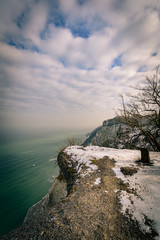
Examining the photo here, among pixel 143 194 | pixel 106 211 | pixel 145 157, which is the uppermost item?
pixel 145 157

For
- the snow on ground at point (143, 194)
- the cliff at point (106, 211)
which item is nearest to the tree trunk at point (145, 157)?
the snow on ground at point (143, 194)

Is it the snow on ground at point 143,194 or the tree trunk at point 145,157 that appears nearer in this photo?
the snow on ground at point 143,194

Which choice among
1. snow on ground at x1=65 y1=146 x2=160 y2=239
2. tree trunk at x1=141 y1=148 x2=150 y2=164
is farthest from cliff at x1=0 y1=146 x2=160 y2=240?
Result: tree trunk at x1=141 y1=148 x2=150 y2=164

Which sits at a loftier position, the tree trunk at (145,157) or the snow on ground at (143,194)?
the tree trunk at (145,157)

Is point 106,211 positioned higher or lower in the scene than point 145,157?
lower

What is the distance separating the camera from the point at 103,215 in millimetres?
2512

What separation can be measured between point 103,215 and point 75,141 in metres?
9.95

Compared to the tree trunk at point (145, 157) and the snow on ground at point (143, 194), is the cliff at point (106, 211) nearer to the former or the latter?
the snow on ground at point (143, 194)

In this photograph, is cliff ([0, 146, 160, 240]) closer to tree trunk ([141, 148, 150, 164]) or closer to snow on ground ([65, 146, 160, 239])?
snow on ground ([65, 146, 160, 239])

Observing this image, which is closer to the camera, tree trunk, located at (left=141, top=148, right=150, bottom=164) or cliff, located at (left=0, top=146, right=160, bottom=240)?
cliff, located at (left=0, top=146, right=160, bottom=240)

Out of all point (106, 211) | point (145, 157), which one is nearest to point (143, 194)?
point (106, 211)

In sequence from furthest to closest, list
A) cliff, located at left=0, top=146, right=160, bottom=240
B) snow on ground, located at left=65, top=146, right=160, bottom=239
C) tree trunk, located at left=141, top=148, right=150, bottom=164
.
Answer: tree trunk, located at left=141, top=148, right=150, bottom=164
snow on ground, located at left=65, top=146, right=160, bottom=239
cliff, located at left=0, top=146, right=160, bottom=240

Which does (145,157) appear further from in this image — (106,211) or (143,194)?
(106,211)

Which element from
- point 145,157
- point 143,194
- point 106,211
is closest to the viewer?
point 106,211
